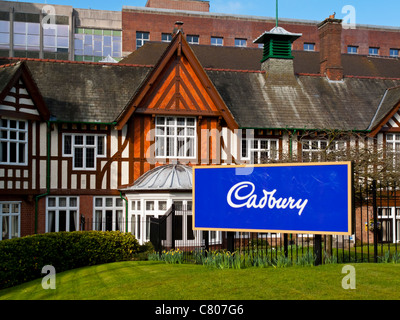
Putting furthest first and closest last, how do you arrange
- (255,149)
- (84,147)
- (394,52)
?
(394,52)
(255,149)
(84,147)

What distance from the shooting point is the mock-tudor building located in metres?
23.5

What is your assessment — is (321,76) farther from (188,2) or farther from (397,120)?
(188,2)

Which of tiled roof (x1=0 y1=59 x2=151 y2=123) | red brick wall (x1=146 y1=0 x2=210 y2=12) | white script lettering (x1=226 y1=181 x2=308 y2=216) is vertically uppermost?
red brick wall (x1=146 y1=0 x2=210 y2=12)

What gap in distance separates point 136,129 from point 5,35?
43.9 meters

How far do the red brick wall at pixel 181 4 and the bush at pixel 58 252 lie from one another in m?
51.1

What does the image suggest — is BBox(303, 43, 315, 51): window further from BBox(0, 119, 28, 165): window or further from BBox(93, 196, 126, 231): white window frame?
BBox(0, 119, 28, 165): window

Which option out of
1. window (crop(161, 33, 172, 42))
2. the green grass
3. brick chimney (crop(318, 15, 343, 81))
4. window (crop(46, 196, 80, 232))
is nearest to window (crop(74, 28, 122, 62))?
window (crop(161, 33, 172, 42))

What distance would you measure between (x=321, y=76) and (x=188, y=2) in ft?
134

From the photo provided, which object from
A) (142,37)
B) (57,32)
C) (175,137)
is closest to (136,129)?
(175,137)

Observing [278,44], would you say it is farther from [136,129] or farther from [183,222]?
[183,222]

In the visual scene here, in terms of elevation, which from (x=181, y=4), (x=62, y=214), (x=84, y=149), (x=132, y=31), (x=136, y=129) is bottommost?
(x=62, y=214)

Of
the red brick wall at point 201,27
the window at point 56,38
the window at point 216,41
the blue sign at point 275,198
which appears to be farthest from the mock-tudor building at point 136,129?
the window at point 56,38

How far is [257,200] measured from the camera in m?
14.7

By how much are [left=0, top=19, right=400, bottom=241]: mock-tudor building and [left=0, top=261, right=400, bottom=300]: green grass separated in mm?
8928
